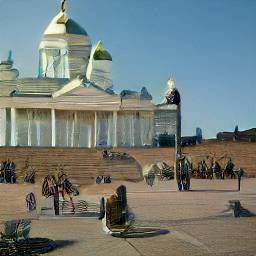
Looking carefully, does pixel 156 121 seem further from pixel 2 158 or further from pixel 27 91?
pixel 2 158

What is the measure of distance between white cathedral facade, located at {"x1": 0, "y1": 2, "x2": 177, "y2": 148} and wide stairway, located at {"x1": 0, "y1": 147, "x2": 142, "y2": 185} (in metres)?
7.37

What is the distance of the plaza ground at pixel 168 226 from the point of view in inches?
398

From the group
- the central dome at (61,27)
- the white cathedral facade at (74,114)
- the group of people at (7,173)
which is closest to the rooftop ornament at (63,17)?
the central dome at (61,27)

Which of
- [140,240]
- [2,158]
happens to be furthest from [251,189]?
[2,158]

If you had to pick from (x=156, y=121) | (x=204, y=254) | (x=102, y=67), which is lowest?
(x=204, y=254)

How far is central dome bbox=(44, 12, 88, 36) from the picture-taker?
45.6 meters

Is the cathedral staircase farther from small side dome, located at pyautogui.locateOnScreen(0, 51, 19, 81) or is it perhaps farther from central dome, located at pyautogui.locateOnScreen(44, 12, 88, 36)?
central dome, located at pyautogui.locateOnScreen(44, 12, 88, 36)

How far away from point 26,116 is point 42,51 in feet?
25.9

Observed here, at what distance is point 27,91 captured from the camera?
41.7 metres

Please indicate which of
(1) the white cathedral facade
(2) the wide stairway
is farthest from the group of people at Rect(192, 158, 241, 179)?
Answer: (1) the white cathedral facade

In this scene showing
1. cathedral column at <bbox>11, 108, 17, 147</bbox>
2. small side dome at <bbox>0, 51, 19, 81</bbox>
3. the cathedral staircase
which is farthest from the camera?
small side dome at <bbox>0, 51, 19, 81</bbox>

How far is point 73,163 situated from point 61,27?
60.3 feet

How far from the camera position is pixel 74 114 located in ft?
135

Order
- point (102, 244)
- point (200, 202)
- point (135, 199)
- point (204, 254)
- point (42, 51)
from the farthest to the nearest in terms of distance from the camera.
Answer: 1. point (42, 51)
2. point (135, 199)
3. point (200, 202)
4. point (102, 244)
5. point (204, 254)
